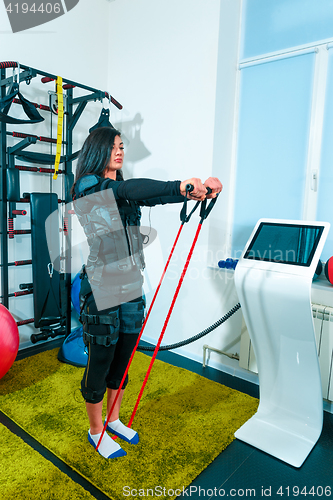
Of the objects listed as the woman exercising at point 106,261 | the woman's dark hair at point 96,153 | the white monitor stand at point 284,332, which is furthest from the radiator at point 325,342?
the woman's dark hair at point 96,153

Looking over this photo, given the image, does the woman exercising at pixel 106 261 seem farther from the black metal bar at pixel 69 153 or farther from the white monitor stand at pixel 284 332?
the black metal bar at pixel 69 153

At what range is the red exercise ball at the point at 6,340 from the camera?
6.73 feet

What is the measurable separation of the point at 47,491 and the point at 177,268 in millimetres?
1761

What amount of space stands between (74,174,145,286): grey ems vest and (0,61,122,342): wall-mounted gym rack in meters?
1.20

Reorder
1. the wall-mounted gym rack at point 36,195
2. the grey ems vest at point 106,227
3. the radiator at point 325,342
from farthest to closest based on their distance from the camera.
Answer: the wall-mounted gym rack at point 36,195 → the radiator at point 325,342 → the grey ems vest at point 106,227

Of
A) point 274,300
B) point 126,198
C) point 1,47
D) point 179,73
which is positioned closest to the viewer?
point 126,198

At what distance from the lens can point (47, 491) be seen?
1500mm

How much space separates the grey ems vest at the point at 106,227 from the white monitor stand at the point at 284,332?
643 mm

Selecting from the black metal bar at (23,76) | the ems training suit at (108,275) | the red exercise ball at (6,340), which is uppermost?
the black metal bar at (23,76)

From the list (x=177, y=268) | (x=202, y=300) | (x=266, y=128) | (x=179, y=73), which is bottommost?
(x=202, y=300)

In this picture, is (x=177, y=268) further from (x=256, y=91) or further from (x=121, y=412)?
(x=256, y=91)

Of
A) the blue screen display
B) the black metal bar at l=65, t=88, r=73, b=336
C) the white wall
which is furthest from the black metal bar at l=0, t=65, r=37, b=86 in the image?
the blue screen display

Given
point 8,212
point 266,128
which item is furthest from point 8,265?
point 266,128

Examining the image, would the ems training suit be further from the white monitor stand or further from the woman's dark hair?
the white monitor stand
